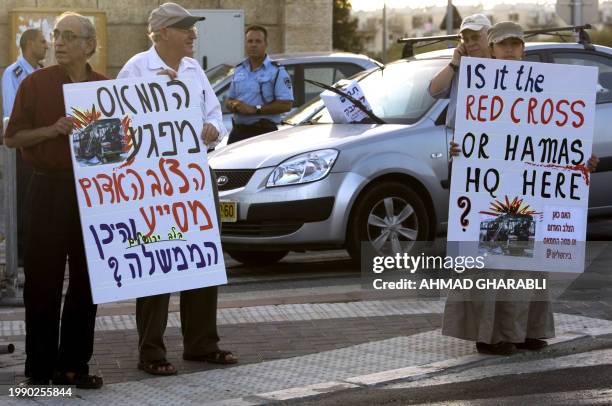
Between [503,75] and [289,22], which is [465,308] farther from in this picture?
[289,22]

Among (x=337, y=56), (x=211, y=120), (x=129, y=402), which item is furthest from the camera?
(x=337, y=56)

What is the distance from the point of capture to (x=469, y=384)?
679 centimetres

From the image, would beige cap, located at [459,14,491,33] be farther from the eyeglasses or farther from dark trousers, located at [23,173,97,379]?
dark trousers, located at [23,173,97,379]

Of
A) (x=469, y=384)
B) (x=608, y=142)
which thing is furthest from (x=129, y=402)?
(x=608, y=142)

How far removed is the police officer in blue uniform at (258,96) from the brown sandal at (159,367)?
527cm

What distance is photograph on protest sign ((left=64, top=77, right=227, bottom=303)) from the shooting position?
6.62 metres

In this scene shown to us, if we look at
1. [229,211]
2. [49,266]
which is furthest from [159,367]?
[229,211]

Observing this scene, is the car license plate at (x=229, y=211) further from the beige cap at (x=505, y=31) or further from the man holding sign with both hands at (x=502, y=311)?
the beige cap at (x=505, y=31)

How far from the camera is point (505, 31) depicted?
24.3 ft

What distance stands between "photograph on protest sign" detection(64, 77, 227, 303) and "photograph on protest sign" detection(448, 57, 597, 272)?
1.40 meters

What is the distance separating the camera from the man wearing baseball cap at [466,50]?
24.8ft

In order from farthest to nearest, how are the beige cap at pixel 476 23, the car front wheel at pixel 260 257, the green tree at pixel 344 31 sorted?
the green tree at pixel 344 31, the car front wheel at pixel 260 257, the beige cap at pixel 476 23

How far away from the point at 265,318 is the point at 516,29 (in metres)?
2.38

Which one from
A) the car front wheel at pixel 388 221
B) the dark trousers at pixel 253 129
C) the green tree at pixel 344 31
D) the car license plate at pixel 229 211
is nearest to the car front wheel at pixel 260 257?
the car license plate at pixel 229 211
